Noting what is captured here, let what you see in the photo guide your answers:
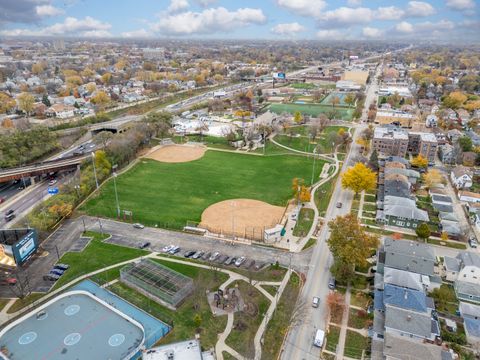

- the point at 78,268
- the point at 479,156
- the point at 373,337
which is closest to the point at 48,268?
the point at 78,268

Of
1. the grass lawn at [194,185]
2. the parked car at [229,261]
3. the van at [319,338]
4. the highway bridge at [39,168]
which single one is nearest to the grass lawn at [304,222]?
the grass lawn at [194,185]

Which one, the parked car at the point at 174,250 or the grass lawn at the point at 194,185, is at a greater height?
the grass lawn at the point at 194,185

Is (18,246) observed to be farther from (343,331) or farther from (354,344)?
(354,344)

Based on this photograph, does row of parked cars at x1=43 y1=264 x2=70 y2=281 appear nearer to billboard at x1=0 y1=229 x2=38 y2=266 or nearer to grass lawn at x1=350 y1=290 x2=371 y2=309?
billboard at x1=0 y1=229 x2=38 y2=266

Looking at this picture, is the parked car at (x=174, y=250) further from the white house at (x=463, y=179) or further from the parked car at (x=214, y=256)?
the white house at (x=463, y=179)

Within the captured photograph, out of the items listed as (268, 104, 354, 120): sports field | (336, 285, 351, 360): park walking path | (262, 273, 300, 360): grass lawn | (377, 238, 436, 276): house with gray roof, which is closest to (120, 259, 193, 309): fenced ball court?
(262, 273, 300, 360): grass lawn

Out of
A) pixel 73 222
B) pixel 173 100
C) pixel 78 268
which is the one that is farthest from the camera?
pixel 173 100

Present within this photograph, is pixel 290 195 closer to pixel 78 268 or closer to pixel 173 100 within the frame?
pixel 78 268
